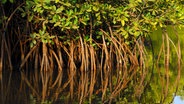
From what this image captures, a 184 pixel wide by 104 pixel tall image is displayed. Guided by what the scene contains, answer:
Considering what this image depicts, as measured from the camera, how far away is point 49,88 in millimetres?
9867

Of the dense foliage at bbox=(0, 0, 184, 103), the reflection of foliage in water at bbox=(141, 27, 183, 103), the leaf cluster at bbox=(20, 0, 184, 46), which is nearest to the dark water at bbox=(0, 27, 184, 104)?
the reflection of foliage in water at bbox=(141, 27, 183, 103)

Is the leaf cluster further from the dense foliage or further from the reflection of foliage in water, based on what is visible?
the reflection of foliage in water

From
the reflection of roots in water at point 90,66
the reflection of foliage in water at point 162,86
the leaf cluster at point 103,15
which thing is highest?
the leaf cluster at point 103,15

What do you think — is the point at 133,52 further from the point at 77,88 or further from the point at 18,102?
the point at 18,102

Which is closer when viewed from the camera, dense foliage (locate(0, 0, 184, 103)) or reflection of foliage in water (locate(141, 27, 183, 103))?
reflection of foliage in water (locate(141, 27, 183, 103))

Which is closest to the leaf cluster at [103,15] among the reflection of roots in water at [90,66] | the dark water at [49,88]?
the reflection of roots in water at [90,66]

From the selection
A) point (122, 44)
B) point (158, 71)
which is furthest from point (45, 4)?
point (158, 71)

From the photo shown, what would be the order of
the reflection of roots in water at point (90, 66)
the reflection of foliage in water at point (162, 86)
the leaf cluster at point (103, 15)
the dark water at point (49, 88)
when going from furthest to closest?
the leaf cluster at point (103, 15)
the reflection of roots in water at point (90, 66)
the reflection of foliage in water at point (162, 86)
the dark water at point (49, 88)

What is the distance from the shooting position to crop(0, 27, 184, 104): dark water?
8819mm

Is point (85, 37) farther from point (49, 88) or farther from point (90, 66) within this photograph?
point (49, 88)

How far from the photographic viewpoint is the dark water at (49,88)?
8.82 m

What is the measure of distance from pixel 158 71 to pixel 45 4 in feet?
12.1

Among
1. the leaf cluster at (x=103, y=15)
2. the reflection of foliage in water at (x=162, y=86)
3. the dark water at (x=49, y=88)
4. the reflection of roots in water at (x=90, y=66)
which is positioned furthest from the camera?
the leaf cluster at (x=103, y=15)

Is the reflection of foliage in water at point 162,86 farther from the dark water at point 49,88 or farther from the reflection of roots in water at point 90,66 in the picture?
the reflection of roots in water at point 90,66
